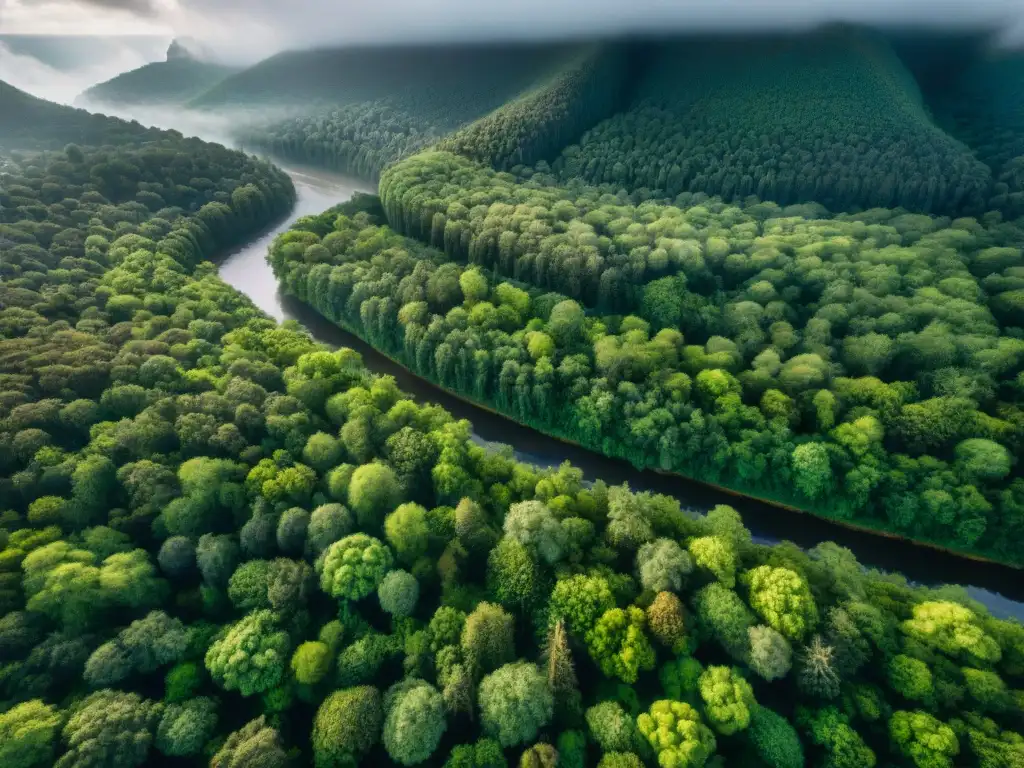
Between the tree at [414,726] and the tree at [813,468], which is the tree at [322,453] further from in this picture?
the tree at [813,468]

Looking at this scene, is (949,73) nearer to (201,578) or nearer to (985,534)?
(985,534)

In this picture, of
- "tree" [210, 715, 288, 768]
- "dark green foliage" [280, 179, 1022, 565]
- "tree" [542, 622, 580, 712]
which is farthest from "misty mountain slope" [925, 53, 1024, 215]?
"tree" [210, 715, 288, 768]

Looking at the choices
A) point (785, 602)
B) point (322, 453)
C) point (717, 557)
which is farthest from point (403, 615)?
point (785, 602)

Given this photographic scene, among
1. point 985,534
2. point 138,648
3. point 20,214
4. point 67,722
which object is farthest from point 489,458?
point 20,214

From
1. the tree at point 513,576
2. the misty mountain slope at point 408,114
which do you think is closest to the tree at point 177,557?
the tree at point 513,576

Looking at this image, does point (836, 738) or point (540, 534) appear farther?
point (540, 534)

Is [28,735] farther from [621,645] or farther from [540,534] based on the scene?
[621,645]
